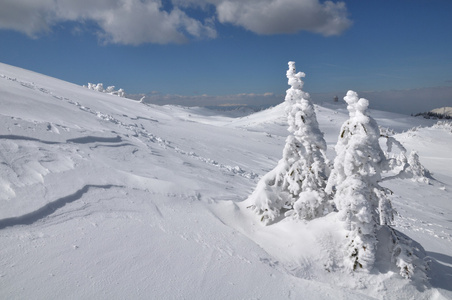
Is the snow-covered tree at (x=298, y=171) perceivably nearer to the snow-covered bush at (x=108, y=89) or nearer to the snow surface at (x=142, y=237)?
the snow surface at (x=142, y=237)

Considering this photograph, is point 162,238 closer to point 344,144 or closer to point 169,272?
point 169,272

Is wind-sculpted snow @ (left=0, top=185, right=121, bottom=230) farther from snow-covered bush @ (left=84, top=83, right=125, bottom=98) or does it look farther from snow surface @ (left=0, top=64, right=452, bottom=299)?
snow-covered bush @ (left=84, top=83, right=125, bottom=98)

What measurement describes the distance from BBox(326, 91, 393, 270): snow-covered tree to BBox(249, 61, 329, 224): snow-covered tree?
1.39 metres

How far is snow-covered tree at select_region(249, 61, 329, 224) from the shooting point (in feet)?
29.3

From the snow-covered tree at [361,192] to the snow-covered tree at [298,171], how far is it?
4.55 feet

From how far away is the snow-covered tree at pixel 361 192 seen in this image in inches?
287

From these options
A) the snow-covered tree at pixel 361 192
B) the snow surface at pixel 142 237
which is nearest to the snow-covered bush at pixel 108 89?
the snow surface at pixel 142 237

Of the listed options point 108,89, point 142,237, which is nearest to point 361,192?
point 142,237

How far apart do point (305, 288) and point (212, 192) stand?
5.72 m

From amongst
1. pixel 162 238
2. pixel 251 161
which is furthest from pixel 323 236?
pixel 251 161

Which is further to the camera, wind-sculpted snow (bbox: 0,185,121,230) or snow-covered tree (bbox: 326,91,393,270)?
snow-covered tree (bbox: 326,91,393,270)

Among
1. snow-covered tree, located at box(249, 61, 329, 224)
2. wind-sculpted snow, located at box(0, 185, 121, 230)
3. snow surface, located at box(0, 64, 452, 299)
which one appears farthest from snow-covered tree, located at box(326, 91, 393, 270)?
wind-sculpted snow, located at box(0, 185, 121, 230)

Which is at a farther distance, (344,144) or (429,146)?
(429,146)

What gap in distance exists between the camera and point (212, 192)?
11805mm
